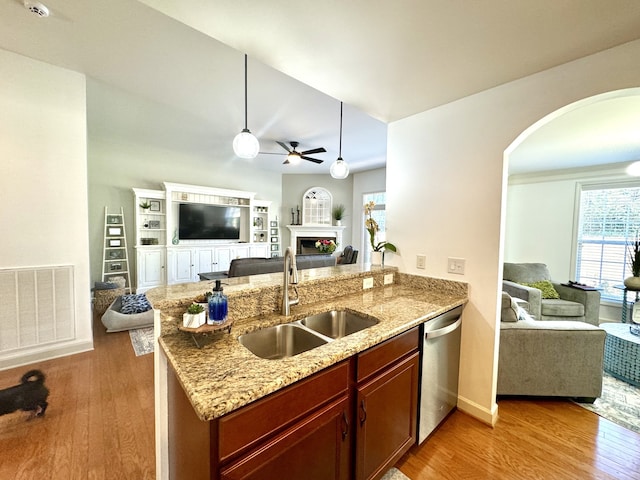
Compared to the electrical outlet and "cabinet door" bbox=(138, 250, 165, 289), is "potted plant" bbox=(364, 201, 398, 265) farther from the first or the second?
"cabinet door" bbox=(138, 250, 165, 289)

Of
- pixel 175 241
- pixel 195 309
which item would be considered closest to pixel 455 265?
pixel 195 309

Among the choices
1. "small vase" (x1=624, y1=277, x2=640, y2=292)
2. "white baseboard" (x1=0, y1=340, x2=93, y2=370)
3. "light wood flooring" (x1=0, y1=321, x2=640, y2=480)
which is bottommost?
"light wood flooring" (x1=0, y1=321, x2=640, y2=480)

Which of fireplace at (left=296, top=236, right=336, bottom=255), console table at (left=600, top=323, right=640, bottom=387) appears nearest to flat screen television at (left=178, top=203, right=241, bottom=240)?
fireplace at (left=296, top=236, right=336, bottom=255)

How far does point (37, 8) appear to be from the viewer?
179 cm

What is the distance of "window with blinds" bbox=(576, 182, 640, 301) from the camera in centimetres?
398

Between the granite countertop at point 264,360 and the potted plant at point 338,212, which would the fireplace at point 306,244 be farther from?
the granite countertop at point 264,360

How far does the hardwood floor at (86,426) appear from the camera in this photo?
1504 millimetres

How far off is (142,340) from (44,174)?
203 cm

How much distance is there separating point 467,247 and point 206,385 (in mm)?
1988

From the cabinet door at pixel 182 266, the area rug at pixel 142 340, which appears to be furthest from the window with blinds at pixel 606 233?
the cabinet door at pixel 182 266

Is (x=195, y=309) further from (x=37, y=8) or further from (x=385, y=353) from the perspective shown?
(x=37, y=8)

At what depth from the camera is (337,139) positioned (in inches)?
183

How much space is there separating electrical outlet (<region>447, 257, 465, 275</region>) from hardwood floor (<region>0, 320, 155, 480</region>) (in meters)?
2.42

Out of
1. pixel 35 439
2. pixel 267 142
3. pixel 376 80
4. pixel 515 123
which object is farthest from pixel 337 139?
pixel 35 439
